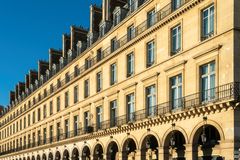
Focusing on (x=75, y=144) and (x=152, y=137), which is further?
(x=75, y=144)

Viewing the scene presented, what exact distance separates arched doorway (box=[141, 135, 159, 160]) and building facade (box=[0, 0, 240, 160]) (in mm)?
84

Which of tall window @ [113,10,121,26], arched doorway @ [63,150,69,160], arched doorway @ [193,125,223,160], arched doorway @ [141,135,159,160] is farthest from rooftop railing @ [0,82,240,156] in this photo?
tall window @ [113,10,121,26]

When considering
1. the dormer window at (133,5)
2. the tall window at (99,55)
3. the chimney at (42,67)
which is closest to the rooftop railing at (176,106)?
the tall window at (99,55)

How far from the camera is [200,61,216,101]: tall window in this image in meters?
27.9

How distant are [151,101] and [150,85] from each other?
4.39ft

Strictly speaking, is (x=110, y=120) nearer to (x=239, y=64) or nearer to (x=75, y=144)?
(x=75, y=144)

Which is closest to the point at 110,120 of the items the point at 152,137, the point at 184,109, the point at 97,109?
the point at 97,109

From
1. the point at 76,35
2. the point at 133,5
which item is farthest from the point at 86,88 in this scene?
the point at 133,5

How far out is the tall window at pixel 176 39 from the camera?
1268 inches

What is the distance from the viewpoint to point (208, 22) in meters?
29.1

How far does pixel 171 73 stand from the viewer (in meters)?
32.3

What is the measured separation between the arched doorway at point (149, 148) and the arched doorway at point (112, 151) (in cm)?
602

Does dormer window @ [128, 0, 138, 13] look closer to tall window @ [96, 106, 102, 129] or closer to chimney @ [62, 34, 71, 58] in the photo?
tall window @ [96, 106, 102, 129]

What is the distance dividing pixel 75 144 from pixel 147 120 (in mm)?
18497
